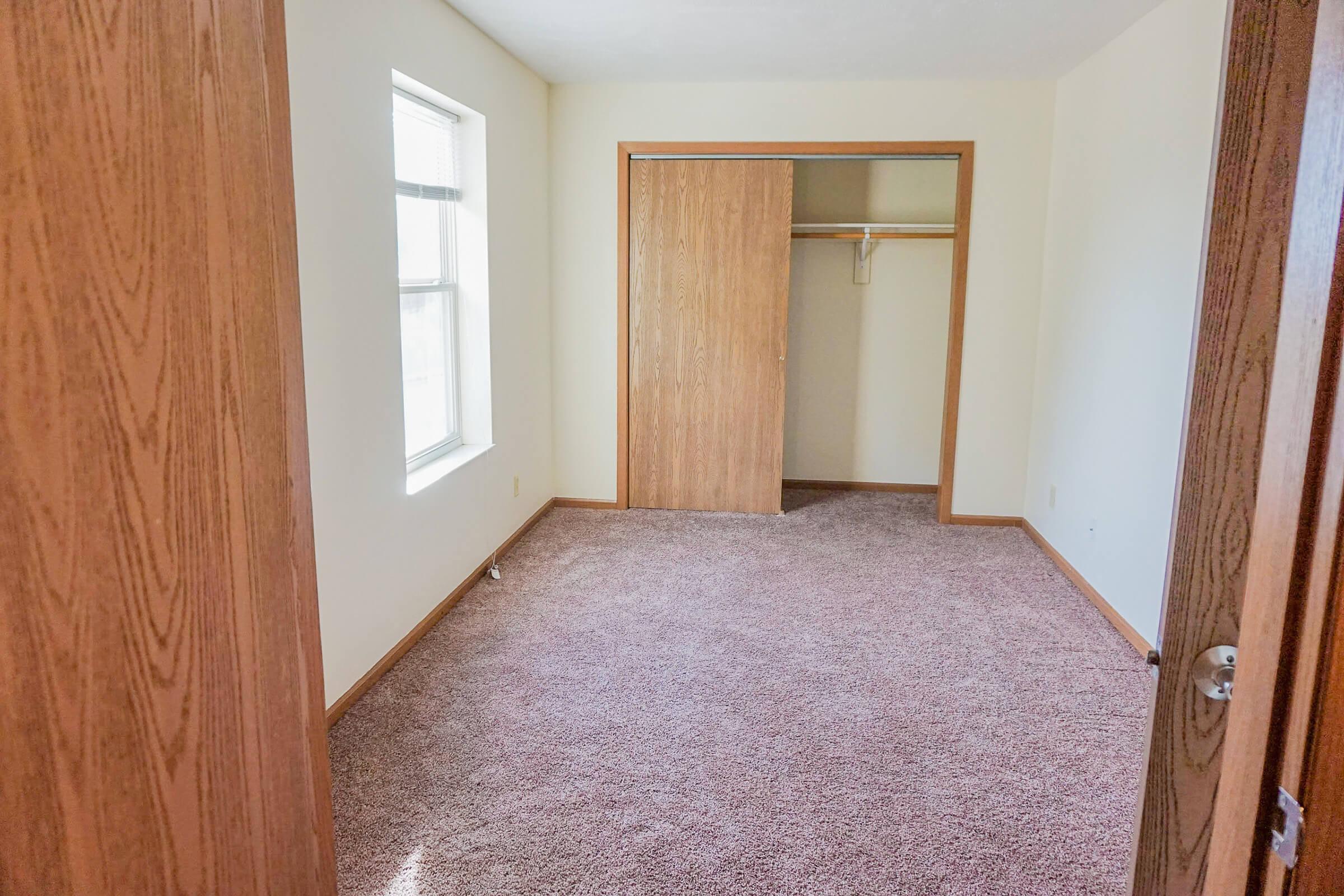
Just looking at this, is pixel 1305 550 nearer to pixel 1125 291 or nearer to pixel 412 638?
pixel 412 638

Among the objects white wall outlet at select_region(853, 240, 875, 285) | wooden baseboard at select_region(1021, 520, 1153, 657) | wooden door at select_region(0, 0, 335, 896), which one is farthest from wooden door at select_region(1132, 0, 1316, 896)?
white wall outlet at select_region(853, 240, 875, 285)

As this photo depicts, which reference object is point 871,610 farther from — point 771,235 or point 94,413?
point 94,413

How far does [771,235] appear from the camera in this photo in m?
5.01

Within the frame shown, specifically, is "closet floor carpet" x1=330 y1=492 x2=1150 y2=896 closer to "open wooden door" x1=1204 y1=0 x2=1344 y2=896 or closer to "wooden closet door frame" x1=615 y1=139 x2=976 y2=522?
"wooden closet door frame" x1=615 y1=139 x2=976 y2=522

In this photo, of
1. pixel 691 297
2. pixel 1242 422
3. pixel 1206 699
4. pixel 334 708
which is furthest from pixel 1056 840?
pixel 691 297

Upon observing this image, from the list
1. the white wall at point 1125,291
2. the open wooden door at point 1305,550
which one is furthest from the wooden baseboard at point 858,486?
the open wooden door at point 1305,550

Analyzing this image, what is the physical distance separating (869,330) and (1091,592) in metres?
2.32

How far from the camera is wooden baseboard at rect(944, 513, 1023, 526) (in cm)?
509

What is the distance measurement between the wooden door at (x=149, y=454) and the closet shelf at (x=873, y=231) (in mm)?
4626

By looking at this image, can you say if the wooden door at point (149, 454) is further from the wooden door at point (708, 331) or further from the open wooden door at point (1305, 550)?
the wooden door at point (708, 331)

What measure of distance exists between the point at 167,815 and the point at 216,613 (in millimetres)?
192

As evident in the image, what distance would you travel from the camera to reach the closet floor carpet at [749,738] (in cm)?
212

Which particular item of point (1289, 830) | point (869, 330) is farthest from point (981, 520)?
point (1289, 830)

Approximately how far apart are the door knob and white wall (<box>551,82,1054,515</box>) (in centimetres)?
426
